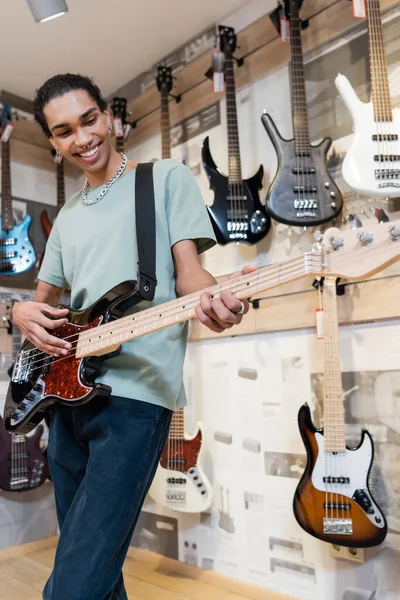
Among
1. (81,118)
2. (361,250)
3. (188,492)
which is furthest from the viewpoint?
(188,492)

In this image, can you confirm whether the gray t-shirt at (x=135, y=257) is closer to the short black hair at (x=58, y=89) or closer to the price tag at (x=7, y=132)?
the short black hair at (x=58, y=89)

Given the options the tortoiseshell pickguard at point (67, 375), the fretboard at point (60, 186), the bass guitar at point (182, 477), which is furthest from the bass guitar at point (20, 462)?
the tortoiseshell pickguard at point (67, 375)

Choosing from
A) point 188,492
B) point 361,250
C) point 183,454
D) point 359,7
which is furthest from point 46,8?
point 188,492

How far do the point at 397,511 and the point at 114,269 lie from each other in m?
1.16

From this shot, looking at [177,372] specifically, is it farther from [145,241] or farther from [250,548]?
[250,548]

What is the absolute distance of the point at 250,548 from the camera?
1.93 meters

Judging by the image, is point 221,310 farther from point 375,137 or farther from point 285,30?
point 285,30

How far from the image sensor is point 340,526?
1.50 meters

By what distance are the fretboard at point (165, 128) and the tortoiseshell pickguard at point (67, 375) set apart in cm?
136

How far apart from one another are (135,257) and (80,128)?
0.37 meters

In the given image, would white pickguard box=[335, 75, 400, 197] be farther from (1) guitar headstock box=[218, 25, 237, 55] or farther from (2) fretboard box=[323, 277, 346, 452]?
(1) guitar headstock box=[218, 25, 237, 55]

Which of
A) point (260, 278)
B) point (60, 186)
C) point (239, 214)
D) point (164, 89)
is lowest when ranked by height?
point (260, 278)

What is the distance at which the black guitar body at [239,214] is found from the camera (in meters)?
1.88

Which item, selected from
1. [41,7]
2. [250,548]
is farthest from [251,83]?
[250,548]
